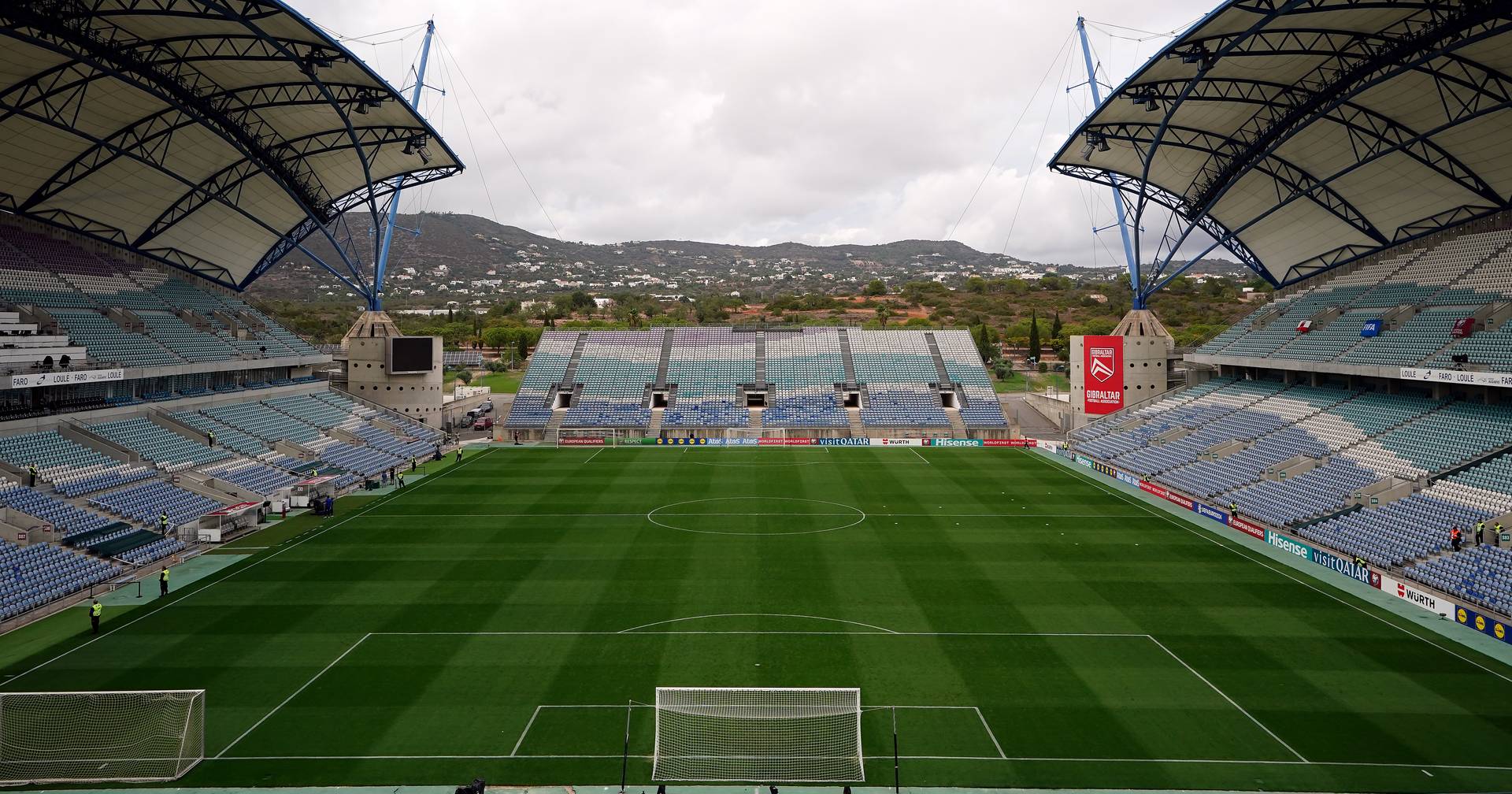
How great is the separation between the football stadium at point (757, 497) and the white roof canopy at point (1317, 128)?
0.26 meters

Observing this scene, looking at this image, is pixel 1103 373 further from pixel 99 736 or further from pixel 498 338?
pixel 498 338

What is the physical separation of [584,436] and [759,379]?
48.4 ft

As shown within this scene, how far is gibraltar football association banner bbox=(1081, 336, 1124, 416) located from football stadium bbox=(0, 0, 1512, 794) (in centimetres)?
21

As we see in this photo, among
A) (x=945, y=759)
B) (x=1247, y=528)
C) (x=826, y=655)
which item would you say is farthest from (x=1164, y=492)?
(x=945, y=759)

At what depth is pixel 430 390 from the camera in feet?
169

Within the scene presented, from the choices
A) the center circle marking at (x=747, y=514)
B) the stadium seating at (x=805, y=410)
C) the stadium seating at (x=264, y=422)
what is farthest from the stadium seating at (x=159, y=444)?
the stadium seating at (x=805, y=410)

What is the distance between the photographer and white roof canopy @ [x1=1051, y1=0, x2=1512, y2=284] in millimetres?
26703

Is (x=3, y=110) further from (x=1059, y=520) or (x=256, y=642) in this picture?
(x=1059, y=520)

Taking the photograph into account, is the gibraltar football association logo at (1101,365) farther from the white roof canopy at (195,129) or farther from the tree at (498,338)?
the tree at (498,338)

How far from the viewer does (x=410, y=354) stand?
50.2 meters

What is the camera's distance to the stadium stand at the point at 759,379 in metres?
54.2

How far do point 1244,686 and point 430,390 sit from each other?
4853 centimetres

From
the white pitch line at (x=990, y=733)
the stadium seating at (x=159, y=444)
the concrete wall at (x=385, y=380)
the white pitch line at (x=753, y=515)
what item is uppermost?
the concrete wall at (x=385, y=380)

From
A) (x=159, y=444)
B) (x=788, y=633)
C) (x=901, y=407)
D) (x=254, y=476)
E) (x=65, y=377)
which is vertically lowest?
(x=788, y=633)
